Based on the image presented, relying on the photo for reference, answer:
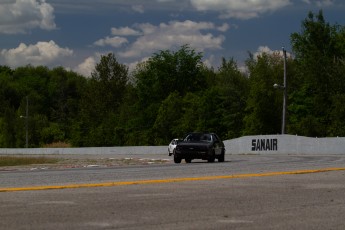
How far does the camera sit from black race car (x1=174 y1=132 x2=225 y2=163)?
32.1m

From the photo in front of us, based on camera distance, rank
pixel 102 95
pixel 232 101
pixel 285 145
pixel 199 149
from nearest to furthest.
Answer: pixel 199 149 → pixel 285 145 → pixel 232 101 → pixel 102 95

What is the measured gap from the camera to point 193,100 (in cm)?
9275

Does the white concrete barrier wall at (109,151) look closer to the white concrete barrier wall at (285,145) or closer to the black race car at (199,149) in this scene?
the white concrete barrier wall at (285,145)

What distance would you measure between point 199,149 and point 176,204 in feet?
66.2

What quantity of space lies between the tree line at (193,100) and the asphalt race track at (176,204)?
5703cm

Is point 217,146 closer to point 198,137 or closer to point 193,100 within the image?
point 198,137

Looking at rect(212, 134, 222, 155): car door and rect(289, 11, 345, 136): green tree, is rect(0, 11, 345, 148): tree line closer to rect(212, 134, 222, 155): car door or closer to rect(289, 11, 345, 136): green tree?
rect(289, 11, 345, 136): green tree

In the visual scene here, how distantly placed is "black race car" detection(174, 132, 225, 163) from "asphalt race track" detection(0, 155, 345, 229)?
13.9 m

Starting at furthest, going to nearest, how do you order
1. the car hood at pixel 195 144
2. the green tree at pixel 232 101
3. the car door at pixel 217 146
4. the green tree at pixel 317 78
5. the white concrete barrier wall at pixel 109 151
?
the green tree at pixel 232 101 < the green tree at pixel 317 78 < the white concrete barrier wall at pixel 109 151 < the car door at pixel 217 146 < the car hood at pixel 195 144

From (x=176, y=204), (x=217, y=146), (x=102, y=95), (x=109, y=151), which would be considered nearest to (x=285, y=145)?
(x=217, y=146)

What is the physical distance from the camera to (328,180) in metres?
18.0

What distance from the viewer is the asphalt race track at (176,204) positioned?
9.58m

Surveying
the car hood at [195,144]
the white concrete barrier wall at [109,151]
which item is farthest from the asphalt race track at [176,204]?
the white concrete barrier wall at [109,151]

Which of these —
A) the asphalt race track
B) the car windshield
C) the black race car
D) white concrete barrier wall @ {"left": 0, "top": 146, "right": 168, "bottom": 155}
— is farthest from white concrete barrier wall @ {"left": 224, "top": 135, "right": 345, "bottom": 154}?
the asphalt race track
